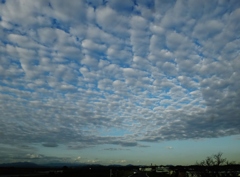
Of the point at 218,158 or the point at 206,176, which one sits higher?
the point at 218,158

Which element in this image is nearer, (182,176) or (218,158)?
(182,176)

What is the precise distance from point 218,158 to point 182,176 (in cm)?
1356

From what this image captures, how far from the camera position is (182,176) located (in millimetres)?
58688

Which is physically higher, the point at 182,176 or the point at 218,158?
the point at 218,158

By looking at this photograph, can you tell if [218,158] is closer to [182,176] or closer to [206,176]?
[206,176]

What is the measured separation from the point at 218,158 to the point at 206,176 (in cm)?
703

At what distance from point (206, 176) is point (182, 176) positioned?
295 inches

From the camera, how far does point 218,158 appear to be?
64938 mm

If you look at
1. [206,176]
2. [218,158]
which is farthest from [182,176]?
[218,158]
